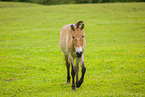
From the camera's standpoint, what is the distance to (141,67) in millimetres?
13234

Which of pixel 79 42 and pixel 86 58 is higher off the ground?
pixel 79 42

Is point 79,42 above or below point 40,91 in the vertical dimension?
above

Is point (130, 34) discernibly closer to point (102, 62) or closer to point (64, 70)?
point (102, 62)

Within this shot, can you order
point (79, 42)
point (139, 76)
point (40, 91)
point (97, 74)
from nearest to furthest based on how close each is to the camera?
point (79, 42) → point (40, 91) → point (139, 76) → point (97, 74)

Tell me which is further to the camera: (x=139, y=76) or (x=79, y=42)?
(x=139, y=76)

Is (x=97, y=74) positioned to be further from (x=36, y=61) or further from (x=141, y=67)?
(x=36, y=61)

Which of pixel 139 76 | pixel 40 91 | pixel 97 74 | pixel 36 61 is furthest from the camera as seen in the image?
pixel 36 61

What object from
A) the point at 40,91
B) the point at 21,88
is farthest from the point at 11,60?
the point at 40,91

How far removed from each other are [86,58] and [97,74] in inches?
160

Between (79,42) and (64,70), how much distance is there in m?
5.60

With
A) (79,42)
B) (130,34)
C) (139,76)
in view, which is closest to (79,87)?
(79,42)

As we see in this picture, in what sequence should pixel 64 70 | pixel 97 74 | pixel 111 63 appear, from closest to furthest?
pixel 97 74, pixel 64 70, pixel 111 63

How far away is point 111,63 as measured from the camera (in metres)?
14.8

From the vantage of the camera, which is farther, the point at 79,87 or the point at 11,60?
the point at 11,60
